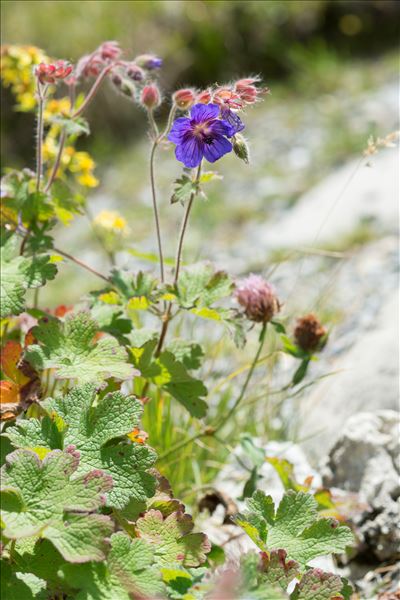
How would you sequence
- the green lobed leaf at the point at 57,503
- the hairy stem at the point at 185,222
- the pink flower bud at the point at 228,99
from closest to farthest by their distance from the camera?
the green lobed leaf at the point at 57,503 < the pink flower bud at the point at 228,99 < the hairy stem at the point at 185,222

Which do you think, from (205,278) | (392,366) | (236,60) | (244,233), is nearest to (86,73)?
(205,278)

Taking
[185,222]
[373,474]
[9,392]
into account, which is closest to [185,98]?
[185,222]

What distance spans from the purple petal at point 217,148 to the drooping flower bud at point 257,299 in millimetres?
345

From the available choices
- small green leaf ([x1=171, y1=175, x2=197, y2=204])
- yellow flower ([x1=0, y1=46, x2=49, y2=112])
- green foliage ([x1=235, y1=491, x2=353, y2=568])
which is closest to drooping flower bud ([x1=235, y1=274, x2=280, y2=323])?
small green leaf ([x1=171, y1=175, x2=197, y2=204])

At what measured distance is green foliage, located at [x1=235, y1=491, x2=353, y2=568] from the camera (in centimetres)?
113

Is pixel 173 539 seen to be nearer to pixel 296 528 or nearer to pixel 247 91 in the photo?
pixel 296 528

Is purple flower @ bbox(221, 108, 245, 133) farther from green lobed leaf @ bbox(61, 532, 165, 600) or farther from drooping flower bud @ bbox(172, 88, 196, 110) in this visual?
green lobed leaf @ bbox(61, 532, 165, 600)

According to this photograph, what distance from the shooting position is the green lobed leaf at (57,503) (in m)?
0.96

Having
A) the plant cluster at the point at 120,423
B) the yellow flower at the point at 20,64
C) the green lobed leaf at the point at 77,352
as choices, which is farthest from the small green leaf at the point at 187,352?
the yellow flower at the point at 20,64

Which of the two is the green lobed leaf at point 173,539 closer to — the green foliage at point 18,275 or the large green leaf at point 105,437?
the large green leaf at point 105,437

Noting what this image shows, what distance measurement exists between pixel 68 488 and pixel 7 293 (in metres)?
0.47

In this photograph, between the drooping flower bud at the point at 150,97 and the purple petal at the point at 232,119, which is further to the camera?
the drooping flower bud at the point at 150,97

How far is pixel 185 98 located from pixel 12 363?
0.52 meters

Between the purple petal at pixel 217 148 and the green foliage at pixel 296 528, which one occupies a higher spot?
the purple petal at pixel 217 148
